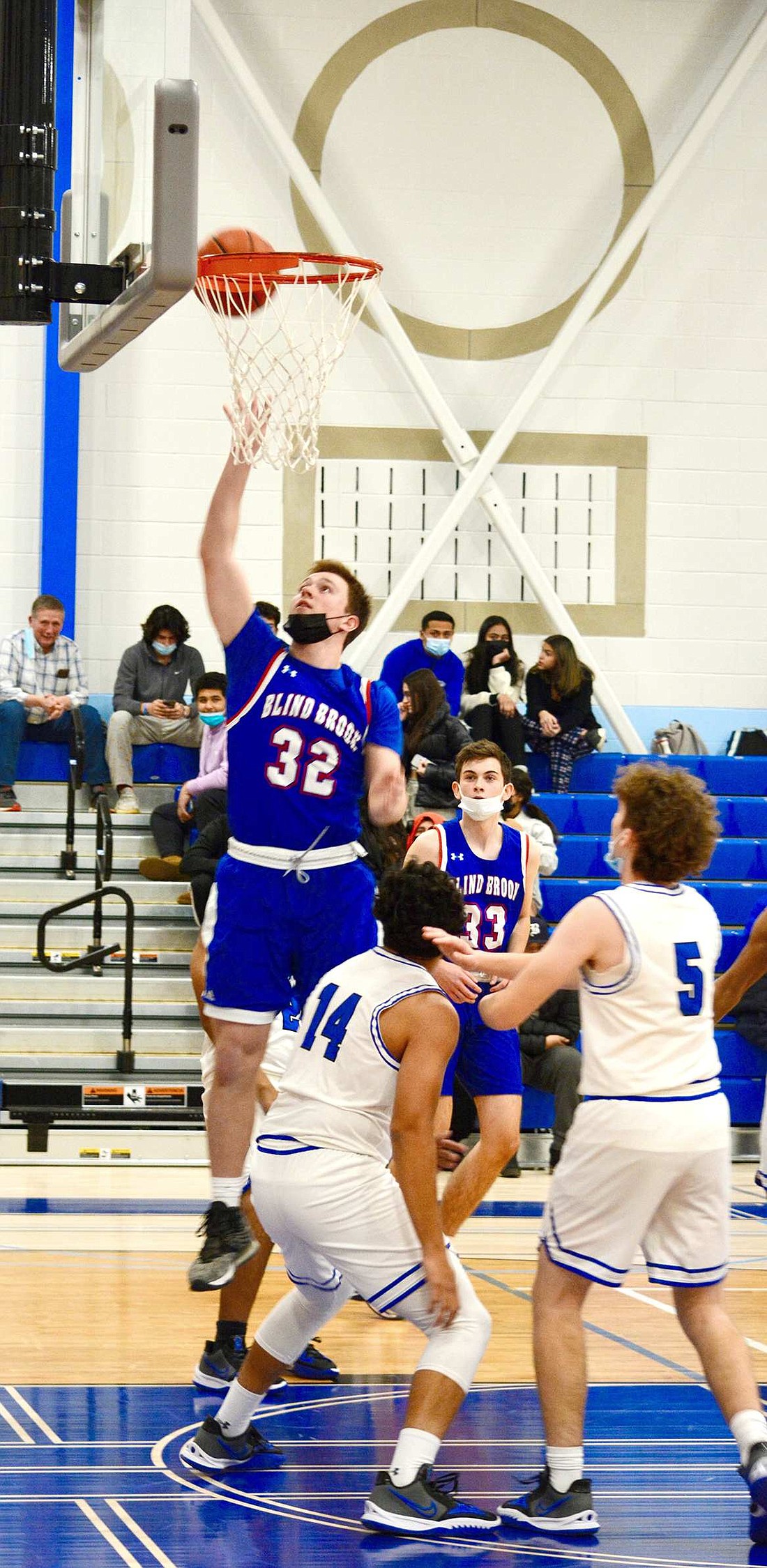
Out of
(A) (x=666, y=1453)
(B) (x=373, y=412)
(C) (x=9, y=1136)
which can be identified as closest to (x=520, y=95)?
(B) (x=373, y=412)

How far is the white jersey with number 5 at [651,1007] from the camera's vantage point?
12.8 feet

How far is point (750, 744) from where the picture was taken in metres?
14.1

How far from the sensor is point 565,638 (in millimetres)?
13258

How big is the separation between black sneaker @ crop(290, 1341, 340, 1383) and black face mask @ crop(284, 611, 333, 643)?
221 cm

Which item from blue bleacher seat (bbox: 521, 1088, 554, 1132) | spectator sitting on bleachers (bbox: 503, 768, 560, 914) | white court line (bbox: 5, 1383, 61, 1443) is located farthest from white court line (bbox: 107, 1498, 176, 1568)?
blue bleacher seat (bbox: 521, 1088, 554, 1132)

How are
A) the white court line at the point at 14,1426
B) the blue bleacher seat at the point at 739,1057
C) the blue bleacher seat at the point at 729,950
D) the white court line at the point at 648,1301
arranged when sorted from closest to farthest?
the white court line at the point at 14,1426, the white court line at the point at 648,1301, the blue bleacher seat at the point at 739,1057, the blue bleacher seat at the point at 729,950

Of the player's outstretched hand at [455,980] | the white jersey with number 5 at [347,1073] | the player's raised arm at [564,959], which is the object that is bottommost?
the white jersey with number 5 at [347,1073]

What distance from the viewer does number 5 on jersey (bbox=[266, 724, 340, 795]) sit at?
4.88m

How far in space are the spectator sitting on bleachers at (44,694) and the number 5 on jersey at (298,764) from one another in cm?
778

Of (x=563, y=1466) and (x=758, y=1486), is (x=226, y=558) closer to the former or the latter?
(x=563, y=1466)

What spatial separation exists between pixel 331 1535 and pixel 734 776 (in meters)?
10.0

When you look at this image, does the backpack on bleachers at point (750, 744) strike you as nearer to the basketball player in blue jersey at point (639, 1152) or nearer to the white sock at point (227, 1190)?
the white sock at point (227, 1190)

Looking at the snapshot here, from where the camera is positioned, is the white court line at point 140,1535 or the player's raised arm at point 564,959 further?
the player's raised arm at point 564,959

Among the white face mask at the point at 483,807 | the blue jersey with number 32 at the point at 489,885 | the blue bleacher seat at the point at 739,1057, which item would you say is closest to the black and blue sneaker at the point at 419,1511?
the blue jersey with number 32 at the point at 489,885
